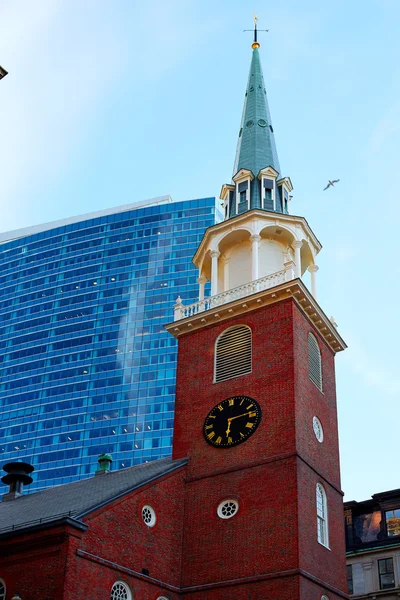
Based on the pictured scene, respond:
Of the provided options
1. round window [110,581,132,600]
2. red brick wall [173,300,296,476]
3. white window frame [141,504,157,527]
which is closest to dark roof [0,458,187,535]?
white window frame [141,504,157,527]

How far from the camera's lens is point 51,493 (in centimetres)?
3353

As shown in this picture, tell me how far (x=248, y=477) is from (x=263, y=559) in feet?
10.0

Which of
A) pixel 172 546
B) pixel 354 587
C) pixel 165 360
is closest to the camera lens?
pixel 172 546

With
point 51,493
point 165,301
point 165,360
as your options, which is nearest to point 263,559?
point 51,493

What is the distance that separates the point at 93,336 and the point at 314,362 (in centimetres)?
7743

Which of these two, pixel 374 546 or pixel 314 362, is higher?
pixel 314 362

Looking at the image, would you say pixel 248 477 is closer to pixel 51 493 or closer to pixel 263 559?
pixel 263 559

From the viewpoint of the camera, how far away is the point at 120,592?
84.0ft

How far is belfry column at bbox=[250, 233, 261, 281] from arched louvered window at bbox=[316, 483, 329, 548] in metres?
9.38

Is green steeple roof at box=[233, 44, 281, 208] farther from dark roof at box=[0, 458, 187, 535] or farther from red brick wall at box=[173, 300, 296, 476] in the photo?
dark roof at box=[0, 458, 187, 535]

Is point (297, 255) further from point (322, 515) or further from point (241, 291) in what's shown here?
point (322, 515)

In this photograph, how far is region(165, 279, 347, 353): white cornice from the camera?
32438 mm

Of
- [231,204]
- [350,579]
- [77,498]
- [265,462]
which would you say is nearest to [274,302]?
[265,462]

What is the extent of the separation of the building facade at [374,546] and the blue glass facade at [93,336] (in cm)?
5180
